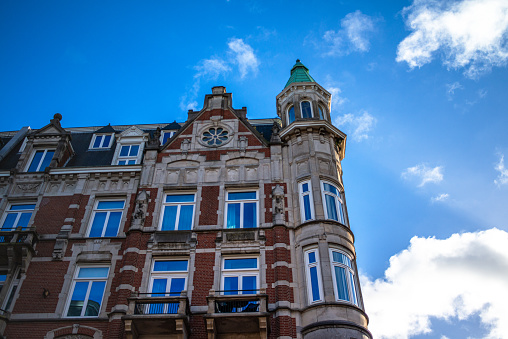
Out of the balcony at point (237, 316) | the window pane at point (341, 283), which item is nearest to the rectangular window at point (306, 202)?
the window pane at point (341, 283)

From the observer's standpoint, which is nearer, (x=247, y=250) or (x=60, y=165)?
(x=247, y=250)

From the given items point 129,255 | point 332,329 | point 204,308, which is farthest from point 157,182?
point 332,329

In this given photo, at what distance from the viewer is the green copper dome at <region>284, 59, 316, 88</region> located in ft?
104

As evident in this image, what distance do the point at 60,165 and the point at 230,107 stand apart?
11.1 m

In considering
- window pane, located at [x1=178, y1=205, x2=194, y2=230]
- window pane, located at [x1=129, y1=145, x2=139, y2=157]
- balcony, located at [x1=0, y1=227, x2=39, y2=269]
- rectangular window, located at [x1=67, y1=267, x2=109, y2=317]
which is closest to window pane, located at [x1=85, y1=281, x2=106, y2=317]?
rectangular window, located at [x1=67, y1=267, x2=109, y2=317]

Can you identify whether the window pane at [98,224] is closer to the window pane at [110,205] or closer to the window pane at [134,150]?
the window pane at [110,205]

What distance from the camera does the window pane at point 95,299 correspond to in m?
21.9

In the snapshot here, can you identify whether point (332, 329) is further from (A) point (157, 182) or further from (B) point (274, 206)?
(A) point (157, 182)

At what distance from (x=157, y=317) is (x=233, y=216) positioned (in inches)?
287

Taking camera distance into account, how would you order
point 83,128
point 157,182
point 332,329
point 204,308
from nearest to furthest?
point 332,329 < point 204,308 < point 157,182 < point 83,128

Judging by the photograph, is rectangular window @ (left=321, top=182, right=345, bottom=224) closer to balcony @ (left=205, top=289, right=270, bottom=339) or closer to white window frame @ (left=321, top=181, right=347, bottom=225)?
white window frame @ (left=321, top=181, right=347, bottom=225)

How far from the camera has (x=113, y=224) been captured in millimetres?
25562

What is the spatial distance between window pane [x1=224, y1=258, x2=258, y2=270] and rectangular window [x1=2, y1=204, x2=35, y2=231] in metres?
11.6

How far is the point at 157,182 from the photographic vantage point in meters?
26.6
